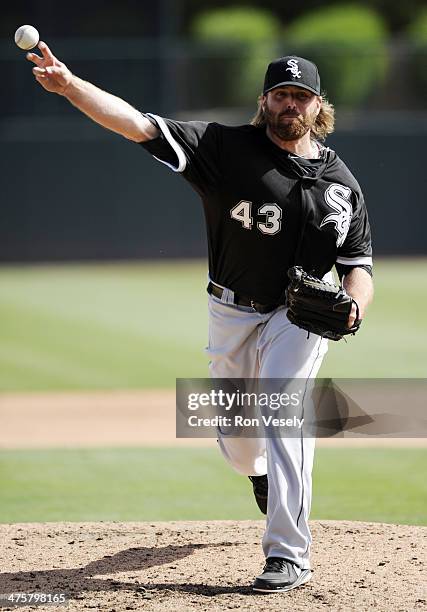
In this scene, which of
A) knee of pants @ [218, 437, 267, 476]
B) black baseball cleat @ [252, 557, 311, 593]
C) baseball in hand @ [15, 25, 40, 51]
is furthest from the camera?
knee of pants @ [218, 437, 267, 476]

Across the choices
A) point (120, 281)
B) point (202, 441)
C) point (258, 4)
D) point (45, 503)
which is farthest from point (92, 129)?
point (45, 503)

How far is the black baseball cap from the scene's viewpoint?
4711 mm

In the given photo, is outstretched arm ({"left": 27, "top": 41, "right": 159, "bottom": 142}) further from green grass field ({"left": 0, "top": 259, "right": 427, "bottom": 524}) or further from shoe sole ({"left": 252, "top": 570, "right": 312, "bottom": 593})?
green grass field ({"left": 0, "top": 259, "right": 427, "bottom": 524})

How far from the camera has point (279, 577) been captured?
4.34 meters

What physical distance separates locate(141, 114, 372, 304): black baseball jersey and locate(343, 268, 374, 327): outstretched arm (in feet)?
0.39

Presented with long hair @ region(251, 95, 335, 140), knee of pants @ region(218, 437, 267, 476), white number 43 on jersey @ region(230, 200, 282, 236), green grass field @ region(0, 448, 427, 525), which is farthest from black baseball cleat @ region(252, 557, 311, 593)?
long hair @ region(251, 95, 335, 140)

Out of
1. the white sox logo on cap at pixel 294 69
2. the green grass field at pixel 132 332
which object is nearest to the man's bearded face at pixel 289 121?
the white sox logo on cap at pixel 294 69

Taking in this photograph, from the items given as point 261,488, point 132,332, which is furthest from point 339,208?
point 132,332

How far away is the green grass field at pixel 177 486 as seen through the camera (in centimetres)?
609

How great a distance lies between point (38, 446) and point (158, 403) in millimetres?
1722

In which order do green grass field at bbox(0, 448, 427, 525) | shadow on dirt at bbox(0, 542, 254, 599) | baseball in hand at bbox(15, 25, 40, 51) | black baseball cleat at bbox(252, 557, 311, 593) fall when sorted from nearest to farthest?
baseball in hand at bbox(15, 25, 40, 51)
black baseball cleat at bbox(252, 557, 311, 593)
shadow on dirt at bbox(0, 542, 254, 599)
green grass field at bbox(0, 448, 427, 525)

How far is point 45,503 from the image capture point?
6.33 metres

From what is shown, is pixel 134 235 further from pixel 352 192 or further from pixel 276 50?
pixel 352 192

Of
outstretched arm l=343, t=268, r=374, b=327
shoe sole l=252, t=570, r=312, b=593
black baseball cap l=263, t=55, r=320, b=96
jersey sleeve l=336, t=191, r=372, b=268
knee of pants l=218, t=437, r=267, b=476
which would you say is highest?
black baseball cap l=263, t=55, r=320, b=96
